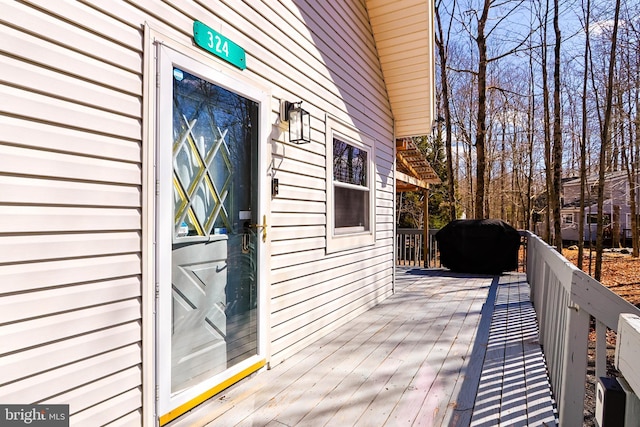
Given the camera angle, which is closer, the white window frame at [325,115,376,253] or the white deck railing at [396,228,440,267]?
the white window frame at [325,115,376,253]

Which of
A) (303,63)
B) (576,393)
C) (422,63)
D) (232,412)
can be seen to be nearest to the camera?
(576,393)

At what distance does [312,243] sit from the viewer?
11.7ft

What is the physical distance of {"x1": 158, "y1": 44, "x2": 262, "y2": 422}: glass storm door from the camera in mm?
2062

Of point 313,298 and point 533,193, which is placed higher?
point 533,193

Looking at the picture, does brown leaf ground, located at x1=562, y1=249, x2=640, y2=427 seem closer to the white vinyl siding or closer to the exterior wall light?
the exterior wall light

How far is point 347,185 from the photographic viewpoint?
438 cm

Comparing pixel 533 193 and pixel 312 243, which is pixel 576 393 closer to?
pixel 312 243

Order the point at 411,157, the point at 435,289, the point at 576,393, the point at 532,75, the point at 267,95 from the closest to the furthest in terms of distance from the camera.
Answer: the point at 576,393 → the point at 267,95 → the point at 435,289 → the point at 411,157 → the point at 532,75

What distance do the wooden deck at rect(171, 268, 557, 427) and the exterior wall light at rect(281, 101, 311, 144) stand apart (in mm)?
1873

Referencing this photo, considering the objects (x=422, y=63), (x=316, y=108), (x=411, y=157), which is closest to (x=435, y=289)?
(x=411, y=157)

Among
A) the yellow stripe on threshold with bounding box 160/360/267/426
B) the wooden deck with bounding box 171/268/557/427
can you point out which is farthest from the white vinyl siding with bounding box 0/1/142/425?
the wooden deck with bounding box 171/268/557/427

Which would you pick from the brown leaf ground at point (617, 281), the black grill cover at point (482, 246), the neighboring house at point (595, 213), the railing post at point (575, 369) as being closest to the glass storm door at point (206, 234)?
the railing post at point (575, 369)

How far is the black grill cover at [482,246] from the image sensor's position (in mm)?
7547

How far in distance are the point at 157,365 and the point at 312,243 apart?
6.08ft
